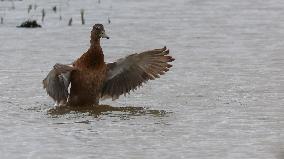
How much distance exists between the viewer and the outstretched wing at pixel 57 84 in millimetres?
10070

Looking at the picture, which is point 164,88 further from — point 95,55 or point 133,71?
point 95,55

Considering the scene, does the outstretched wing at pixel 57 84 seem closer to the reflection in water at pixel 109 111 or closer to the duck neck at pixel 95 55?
the reflection in water at pixel 109 111

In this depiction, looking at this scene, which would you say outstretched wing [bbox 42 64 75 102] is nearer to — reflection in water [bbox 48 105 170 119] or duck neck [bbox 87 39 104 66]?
reflection in water [bbox 48 105 170 119]

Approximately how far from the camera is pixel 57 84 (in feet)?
Answer: 33.3

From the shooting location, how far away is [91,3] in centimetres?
1917

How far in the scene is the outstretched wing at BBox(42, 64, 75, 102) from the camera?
10070 mm

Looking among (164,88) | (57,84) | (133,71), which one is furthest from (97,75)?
(164,88)

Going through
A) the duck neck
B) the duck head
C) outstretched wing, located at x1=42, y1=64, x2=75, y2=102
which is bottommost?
outstretched wing, located at x1=42, y1=64, x2=75, y2=102

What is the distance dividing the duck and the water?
16 centimetres

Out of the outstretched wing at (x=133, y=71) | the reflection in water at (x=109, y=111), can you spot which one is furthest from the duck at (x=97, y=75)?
the reflection in water at (x=109, y=111)

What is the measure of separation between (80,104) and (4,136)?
189 cm

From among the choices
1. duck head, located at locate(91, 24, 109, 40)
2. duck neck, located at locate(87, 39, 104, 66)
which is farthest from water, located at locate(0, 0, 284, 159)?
duck head, located at locate(91, 24, 109, 40)

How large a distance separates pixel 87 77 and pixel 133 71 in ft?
2.33

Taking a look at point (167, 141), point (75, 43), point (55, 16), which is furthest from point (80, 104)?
point (55, 16)
